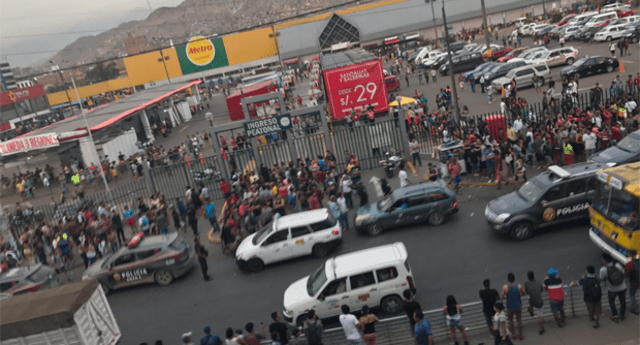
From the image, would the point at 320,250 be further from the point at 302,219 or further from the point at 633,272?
the point at 633,272

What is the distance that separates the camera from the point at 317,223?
1364cm

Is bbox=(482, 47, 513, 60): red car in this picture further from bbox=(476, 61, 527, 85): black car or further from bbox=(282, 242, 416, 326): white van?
bbox=(282, 242, 416, 326): white van

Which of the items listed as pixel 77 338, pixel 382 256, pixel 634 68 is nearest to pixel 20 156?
pixel 77 338

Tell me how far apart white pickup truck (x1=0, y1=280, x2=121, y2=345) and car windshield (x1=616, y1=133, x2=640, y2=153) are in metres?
14.6

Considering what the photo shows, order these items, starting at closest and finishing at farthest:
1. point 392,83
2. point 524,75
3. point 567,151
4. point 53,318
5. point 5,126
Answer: point 53,318
point 567,151
point 524,75
point 392,83
point 5,126

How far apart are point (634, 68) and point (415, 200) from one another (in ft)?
81.8

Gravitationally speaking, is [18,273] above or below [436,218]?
above

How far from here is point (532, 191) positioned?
41.8 ft

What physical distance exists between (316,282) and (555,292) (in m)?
4.69

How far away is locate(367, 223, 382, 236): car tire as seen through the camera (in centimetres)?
1446

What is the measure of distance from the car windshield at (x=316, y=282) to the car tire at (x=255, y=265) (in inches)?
124

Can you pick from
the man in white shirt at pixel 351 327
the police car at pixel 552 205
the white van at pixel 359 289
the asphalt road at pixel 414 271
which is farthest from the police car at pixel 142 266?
the police car at pixel 552 205

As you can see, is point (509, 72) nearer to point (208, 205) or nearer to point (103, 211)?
point (208, 205)

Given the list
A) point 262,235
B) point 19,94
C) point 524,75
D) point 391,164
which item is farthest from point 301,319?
point 19,94
